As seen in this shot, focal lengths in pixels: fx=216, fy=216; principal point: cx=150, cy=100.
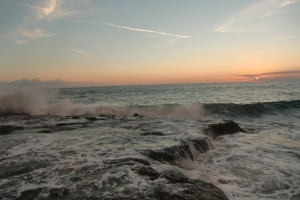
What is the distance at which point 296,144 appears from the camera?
28.8 ft

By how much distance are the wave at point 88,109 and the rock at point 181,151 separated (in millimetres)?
10586

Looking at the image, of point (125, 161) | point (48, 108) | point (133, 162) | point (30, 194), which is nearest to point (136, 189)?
point (133, 162)

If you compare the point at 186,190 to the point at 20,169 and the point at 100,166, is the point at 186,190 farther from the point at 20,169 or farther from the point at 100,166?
the point at 20,169

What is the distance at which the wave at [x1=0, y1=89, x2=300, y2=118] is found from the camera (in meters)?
18.9

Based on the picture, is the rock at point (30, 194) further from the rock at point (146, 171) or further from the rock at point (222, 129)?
the rock at point (222, 129)

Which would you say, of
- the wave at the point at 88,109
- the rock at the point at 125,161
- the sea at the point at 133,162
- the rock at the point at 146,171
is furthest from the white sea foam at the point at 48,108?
the rock at the point at 146,171

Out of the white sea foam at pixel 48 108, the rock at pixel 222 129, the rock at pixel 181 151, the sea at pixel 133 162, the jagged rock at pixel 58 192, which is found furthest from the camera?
the white sea foam at pixel 48 108

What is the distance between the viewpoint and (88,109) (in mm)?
19344

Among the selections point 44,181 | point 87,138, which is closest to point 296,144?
point 87,138

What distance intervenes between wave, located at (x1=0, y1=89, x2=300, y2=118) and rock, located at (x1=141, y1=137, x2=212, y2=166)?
34.7 ft

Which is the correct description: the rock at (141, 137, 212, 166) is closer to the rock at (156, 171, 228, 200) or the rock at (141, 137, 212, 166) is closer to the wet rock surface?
the wet rock surface

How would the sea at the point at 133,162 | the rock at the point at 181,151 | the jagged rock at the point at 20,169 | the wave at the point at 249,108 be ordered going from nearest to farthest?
the sea at the point at 133,162 < the jagged rock at the point at 20,169 < the rock at the point at 181,151 < the wave at the point at 249,108

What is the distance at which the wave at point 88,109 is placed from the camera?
1892cm

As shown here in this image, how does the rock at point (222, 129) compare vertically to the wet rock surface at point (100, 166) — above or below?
below
